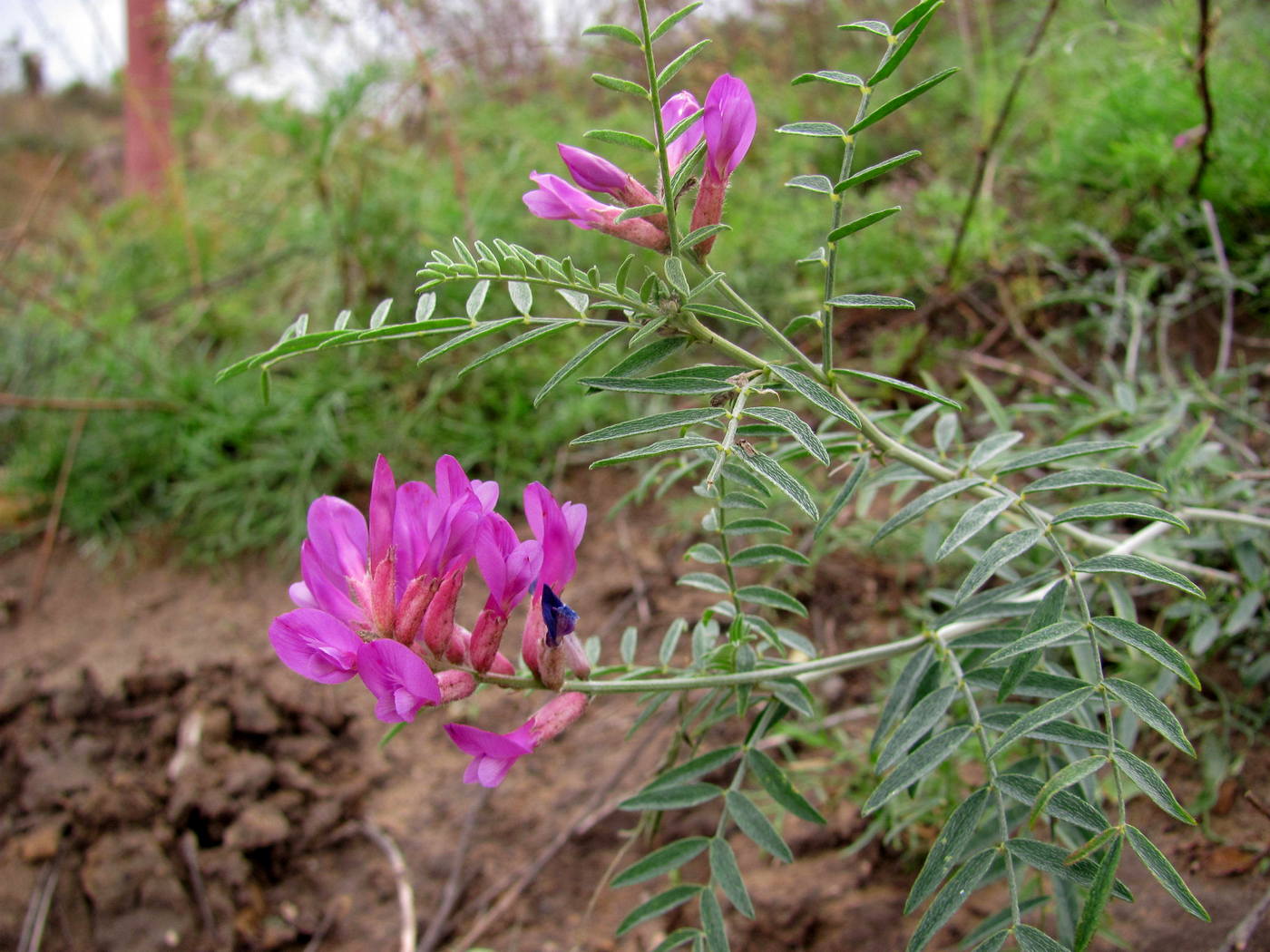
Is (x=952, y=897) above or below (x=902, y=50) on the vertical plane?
below

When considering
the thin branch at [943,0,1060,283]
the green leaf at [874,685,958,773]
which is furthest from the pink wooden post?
the green leaf at [874,685,958,773]

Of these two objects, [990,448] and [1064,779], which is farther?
[990,448]

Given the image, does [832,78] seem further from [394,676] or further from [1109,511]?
[394,676]

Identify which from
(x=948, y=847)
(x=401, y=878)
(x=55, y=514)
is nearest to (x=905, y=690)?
(x=948, y=847)

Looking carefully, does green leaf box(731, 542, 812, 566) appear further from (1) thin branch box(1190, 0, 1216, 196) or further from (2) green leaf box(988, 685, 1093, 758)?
(1) thin branch box(1190, 0, 1216, 196)

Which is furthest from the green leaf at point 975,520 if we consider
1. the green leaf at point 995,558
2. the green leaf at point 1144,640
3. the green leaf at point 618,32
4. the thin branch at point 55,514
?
the thin branch at point 55,514

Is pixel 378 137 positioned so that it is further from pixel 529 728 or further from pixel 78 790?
pixel 529 728
